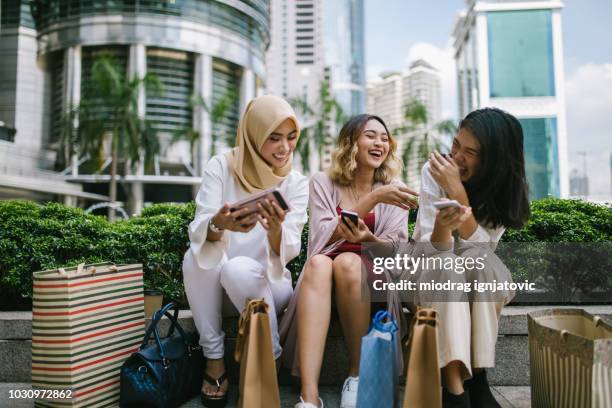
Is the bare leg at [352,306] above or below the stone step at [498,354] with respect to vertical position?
above

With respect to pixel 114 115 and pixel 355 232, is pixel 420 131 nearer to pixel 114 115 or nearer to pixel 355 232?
pixel 114 115

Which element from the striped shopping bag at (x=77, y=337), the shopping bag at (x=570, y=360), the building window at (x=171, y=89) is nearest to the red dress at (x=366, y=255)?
the shopping bag at (x=570, y=360)

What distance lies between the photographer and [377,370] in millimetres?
1889

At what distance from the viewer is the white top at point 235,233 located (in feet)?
7.39

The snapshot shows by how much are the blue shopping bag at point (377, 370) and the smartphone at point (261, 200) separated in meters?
0.67

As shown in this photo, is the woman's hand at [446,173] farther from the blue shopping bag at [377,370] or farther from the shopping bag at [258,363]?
the shopping bag at [258,363]

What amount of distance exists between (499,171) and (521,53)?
72.8 feet

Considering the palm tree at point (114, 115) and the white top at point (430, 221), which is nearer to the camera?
the white top at point (430, 221)

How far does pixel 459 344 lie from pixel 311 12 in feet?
A: 329

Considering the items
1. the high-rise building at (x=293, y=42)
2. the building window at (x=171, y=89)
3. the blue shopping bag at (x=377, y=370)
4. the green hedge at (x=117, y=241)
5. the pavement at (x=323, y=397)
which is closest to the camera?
the blue shopping bag at (x=377, y=370)

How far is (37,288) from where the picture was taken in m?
2.08

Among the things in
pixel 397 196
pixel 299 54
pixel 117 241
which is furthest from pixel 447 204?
pixel 299 54

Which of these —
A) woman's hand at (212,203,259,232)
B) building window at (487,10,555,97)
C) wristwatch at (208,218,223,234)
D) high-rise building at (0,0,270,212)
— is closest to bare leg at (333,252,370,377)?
woman's hand at (212,203,259,232)

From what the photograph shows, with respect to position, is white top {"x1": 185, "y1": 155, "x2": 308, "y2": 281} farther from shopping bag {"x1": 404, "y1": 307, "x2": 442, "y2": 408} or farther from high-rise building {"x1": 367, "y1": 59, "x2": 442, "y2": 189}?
high-rise building {"x1": 367, "y1": 59, "x2": 442, "y2": 189}
